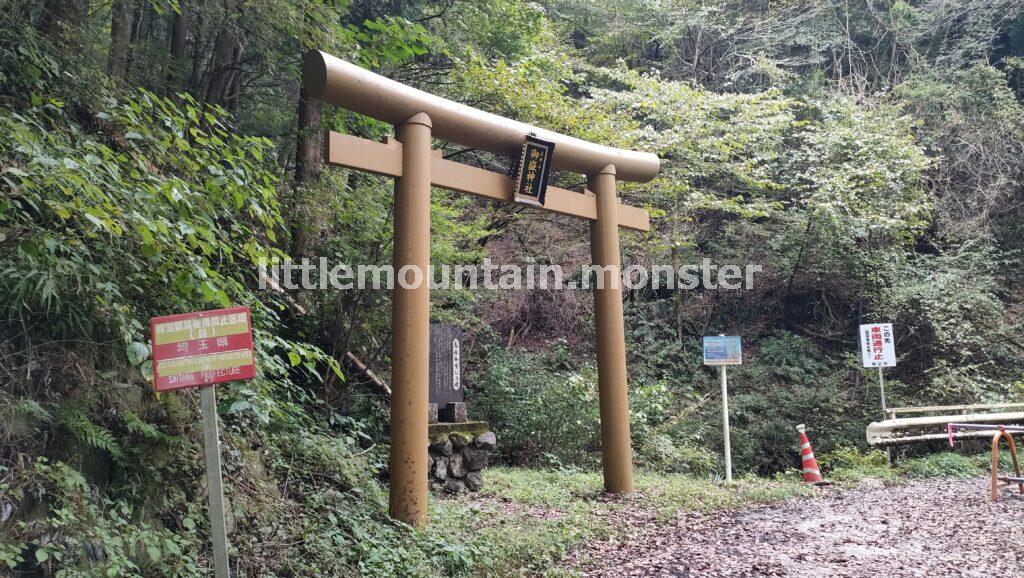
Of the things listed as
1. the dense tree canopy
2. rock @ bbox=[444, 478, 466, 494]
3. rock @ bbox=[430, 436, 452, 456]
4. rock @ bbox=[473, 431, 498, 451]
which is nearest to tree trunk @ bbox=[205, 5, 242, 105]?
the dense tree canopy

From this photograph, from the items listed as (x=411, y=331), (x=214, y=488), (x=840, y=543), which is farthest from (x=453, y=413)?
(x=214, y=488)

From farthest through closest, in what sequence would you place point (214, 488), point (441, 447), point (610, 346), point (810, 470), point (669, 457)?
point (669, 457), point (810, 470), point (441, 447), point (610, 346), point (214, 488)

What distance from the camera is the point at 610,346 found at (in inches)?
288

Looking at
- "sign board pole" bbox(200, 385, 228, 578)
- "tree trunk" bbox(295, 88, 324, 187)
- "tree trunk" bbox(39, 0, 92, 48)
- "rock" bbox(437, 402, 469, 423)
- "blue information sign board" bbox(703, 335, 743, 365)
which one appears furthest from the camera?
"blue information sign board" bbox(703, 335, 743, 365)

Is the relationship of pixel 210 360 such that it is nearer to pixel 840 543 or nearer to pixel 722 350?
pixel 840 543

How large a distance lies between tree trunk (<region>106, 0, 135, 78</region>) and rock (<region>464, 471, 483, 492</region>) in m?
5.65

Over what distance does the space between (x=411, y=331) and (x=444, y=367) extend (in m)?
2.92

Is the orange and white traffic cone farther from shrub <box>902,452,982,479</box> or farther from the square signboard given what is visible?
the square signboard

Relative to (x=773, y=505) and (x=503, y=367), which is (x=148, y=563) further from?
(x=503, y=367)

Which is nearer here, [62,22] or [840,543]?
[62,22]

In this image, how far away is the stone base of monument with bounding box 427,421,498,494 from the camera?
25.0 feet

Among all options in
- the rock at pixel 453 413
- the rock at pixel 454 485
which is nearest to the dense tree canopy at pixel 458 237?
the rock at pixel 453 413

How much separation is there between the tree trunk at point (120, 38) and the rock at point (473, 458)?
5456 mm

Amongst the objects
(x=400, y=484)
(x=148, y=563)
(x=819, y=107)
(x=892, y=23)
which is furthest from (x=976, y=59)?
(x=148, y=563)
